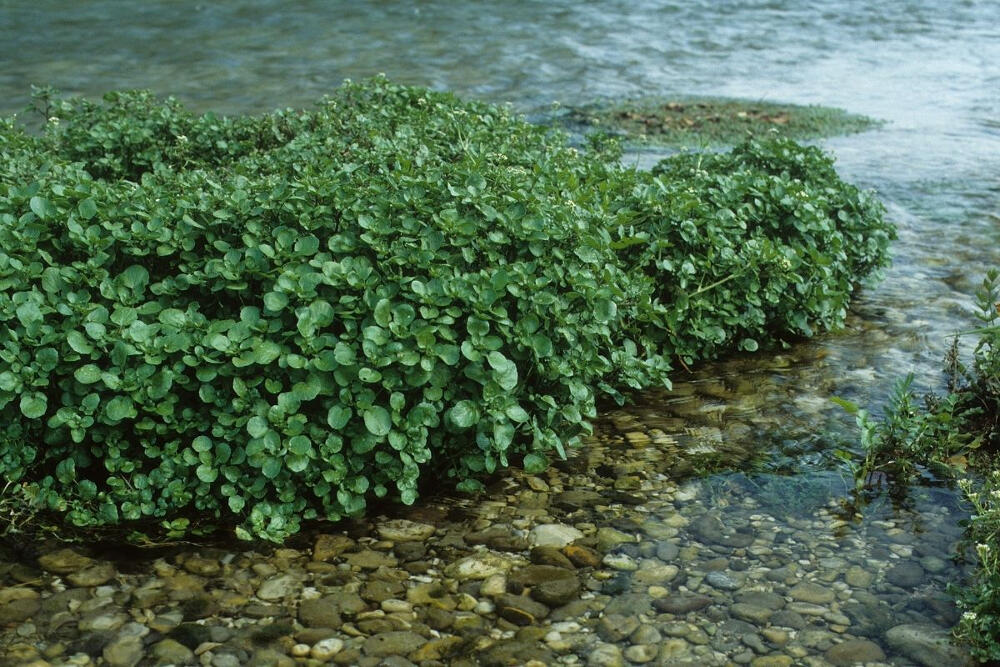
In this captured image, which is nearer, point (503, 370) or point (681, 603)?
point (681, 603)

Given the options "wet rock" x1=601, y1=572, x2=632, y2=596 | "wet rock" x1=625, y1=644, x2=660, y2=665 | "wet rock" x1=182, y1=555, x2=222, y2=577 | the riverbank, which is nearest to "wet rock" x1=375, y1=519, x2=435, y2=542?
the riverbank

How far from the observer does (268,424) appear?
397 cm

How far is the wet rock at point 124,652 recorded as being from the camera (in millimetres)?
3463

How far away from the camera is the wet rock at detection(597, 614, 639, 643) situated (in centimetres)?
363

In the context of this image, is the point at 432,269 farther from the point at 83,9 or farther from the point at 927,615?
the point at 83,9

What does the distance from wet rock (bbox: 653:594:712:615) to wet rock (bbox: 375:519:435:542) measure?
0.96m

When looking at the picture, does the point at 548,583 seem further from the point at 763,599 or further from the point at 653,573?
the point at 763,599

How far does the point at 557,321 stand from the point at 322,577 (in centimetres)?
138

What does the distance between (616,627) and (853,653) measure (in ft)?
2.56

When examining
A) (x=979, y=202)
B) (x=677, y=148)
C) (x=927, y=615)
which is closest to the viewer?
(x=927, y=615)

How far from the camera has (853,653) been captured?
3527 mm

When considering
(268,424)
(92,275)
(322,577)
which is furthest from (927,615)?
(92,275)

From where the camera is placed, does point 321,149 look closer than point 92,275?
No

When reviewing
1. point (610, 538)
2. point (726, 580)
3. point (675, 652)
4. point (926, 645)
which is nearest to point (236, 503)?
point (610, 538)
